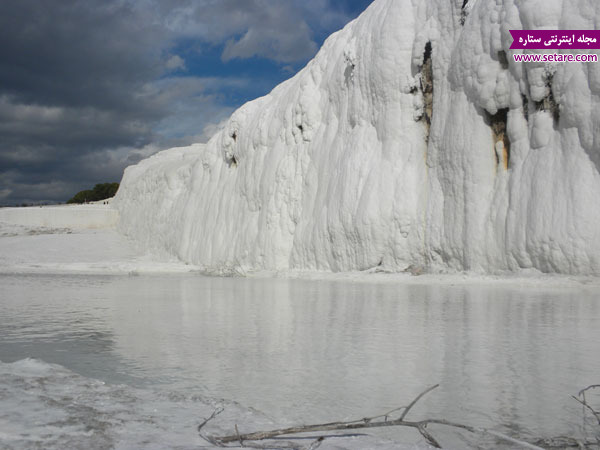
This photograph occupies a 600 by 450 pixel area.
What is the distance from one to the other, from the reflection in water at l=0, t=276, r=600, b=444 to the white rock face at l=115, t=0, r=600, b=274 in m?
3.61

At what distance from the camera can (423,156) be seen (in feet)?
42.9

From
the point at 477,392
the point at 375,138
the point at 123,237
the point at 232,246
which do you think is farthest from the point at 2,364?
the point at 123,237

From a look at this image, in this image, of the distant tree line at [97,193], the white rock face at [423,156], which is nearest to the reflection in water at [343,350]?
the white rock face at [423,156]

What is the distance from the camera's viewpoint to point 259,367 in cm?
348

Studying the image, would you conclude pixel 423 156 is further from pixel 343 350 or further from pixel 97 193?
pixel 97 193

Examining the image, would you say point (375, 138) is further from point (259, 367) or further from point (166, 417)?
point (166, 417)

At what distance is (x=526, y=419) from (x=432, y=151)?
10.8 m

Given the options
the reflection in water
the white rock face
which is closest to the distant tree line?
the white rock face

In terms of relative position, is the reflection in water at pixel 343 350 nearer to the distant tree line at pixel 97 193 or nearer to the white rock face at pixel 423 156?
the white rock face at pixel 423 156

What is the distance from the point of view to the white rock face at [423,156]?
9977mm

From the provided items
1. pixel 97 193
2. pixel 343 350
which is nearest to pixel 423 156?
pixel 343 350

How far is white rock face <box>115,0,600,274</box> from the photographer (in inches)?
393

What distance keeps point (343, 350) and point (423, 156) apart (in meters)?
9.79

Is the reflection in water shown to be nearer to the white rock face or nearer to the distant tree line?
the white rock face
